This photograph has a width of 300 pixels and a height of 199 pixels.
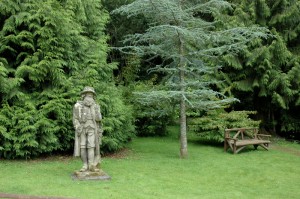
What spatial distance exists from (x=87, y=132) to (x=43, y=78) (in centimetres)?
410

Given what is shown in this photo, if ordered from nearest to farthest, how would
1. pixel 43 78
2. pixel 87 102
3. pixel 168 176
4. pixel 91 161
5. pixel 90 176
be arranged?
pixel 90 176 < pixel 91 161 < pixel 87 102 < pixel 168 176 < pixel 43 78

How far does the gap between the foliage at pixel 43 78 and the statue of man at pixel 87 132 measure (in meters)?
2.89

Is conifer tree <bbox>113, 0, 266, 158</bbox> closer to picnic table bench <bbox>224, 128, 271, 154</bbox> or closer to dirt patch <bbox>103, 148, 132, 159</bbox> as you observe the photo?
picnic table bench <bbox>224, 128, 271, 154</bbox>

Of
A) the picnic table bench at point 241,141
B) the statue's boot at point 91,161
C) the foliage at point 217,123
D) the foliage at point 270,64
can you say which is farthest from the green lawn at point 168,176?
the foliage at point 270,64

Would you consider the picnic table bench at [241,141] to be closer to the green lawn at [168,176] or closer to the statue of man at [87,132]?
the green lawn at [168,176]

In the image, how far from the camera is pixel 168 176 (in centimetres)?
1023

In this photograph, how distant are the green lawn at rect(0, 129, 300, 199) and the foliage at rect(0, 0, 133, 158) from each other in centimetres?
75

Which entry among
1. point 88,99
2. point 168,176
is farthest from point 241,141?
point 88,99

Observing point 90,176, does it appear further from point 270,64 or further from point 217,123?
point 270,64

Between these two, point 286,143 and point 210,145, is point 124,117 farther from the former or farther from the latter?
point 286,143

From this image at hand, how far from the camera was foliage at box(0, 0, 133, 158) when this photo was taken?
1205 centimetres

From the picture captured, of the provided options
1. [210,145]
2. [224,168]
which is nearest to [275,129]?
[210,145]

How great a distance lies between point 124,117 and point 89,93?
4.34 metres

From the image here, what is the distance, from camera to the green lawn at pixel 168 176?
8.45 metres
